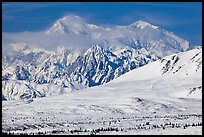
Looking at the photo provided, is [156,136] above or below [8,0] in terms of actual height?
below

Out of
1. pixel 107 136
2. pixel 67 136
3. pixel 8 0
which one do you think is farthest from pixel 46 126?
pixel 8 0

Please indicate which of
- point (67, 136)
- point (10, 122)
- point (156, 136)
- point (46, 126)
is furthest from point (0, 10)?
point (10, 122)

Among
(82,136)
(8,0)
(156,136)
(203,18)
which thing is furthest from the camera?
(82,136)

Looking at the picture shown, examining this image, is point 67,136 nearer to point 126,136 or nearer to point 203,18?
point 126,136

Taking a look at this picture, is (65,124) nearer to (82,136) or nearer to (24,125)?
(24,125)

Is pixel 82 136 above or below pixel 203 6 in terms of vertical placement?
below

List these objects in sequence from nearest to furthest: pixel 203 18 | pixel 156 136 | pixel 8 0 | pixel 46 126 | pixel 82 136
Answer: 1. pixel 203 18
2. pixel 8 0
3. pixel 156 136
4. pixel 82 136
5. pixel 46 126

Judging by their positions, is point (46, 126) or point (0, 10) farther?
point (46, 126)

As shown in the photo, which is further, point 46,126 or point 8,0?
point 46,126

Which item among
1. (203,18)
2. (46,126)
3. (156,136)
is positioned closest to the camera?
(203,18)
